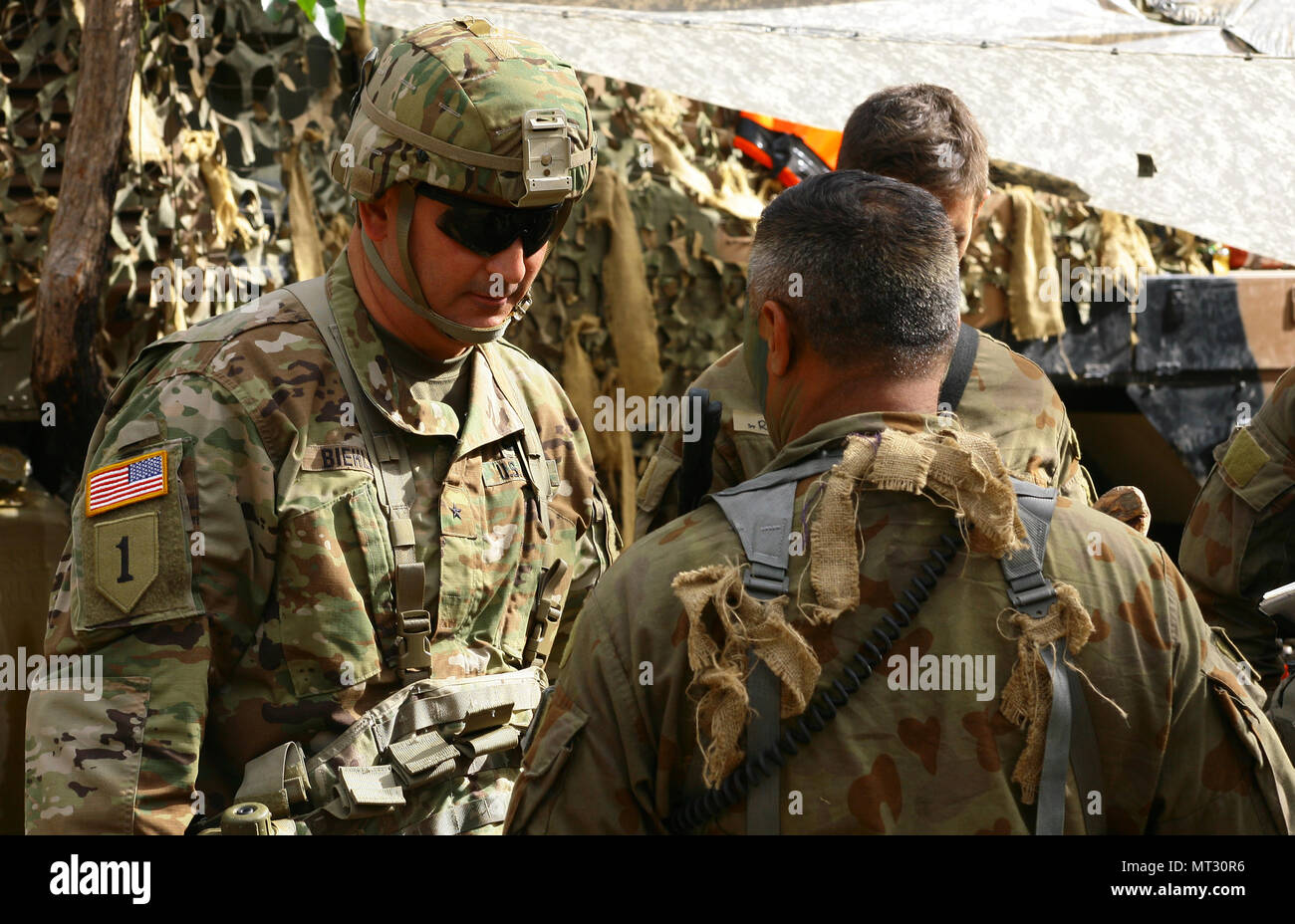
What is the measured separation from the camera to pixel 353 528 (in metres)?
2.58

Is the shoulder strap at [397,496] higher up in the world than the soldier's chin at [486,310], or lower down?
lower down

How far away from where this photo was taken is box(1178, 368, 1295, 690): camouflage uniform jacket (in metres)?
4.01

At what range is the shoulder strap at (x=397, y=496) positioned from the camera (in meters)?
2.60

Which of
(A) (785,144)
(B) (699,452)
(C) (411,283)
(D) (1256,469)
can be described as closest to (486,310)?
(C) (411,283)

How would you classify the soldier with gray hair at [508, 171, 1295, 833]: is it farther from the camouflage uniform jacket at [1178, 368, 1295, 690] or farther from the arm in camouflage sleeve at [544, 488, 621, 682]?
the camouflage uniform jacket at [1178, 368, 1295, 690]

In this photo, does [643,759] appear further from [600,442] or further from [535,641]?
[600,442]

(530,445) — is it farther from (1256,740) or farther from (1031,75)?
(1031,75)
